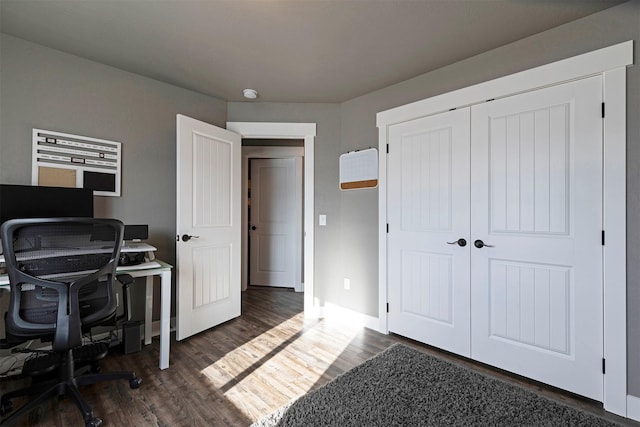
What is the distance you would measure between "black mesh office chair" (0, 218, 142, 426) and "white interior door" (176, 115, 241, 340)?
0.88m

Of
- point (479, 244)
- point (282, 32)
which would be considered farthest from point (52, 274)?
point (479, 244)

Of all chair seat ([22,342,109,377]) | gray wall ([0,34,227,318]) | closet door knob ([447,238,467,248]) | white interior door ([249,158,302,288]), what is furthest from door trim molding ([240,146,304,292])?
closet door knob ([447,238,467,248])

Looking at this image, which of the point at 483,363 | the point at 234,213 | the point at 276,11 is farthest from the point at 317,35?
the point at 483,363

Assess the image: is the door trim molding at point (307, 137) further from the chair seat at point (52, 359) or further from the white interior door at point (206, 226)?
the chair seat at point (52, 359)

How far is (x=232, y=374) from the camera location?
6.83 feet

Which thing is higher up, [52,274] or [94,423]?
[52,274]

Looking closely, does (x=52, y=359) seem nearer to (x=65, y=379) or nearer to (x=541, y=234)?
(x=65, y=379)

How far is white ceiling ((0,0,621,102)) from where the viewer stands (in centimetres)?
173

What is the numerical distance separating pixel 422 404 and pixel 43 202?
261 cm

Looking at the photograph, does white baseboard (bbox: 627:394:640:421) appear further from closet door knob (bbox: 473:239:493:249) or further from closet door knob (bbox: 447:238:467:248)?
closet door knob (bbox: 447:238:467:248)

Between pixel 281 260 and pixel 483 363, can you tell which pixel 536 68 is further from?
pixel 281 260

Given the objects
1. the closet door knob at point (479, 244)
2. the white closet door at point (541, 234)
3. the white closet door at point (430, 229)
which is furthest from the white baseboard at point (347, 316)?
the closet door knob at point (479, 244)

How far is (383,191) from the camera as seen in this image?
112 inches

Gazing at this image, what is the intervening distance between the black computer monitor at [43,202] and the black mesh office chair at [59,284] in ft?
2.04
